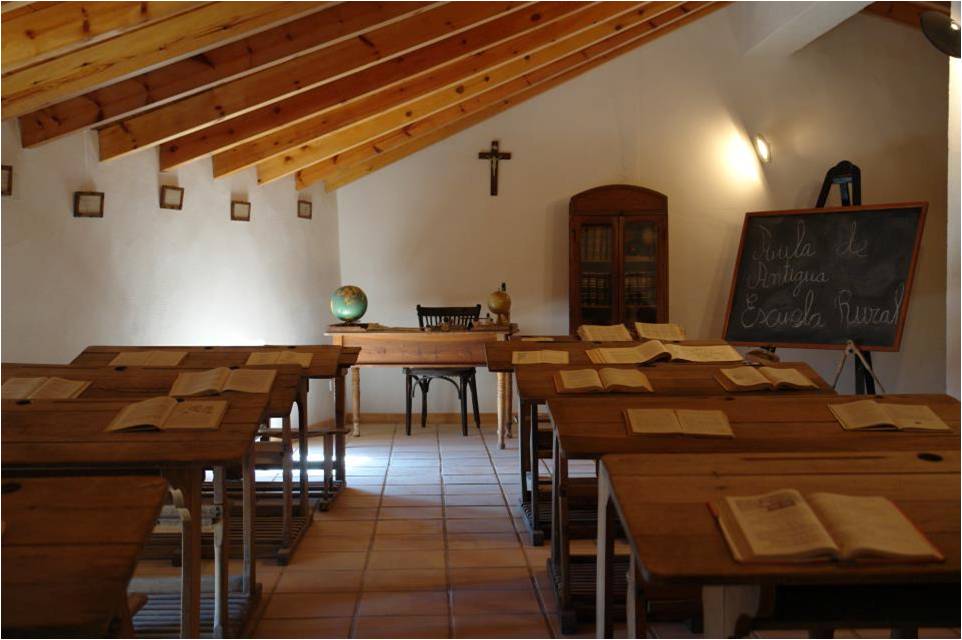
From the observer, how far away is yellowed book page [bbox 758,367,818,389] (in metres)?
2.99

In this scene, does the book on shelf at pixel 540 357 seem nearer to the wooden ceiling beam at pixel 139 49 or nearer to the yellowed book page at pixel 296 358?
the yellowed book page at pixel 296 358

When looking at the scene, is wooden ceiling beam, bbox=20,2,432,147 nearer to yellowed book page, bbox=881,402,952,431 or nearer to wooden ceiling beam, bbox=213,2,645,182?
wooden ceiling beam, bbox=213,2,645,182

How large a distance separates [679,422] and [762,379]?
775 mm

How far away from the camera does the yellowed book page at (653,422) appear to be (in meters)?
2.33

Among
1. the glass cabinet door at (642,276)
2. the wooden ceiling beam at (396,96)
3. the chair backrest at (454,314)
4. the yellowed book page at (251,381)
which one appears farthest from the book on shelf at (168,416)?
the glass cabinet door at (642,276)

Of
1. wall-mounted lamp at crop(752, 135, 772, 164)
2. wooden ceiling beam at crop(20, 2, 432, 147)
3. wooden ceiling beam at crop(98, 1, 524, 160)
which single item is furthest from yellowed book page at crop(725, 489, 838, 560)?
wall-mounted lamp at crop(752, 135, 772, 164)

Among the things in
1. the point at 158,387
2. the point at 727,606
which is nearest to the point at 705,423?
the point at 727,606

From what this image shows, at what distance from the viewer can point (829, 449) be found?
2287mm

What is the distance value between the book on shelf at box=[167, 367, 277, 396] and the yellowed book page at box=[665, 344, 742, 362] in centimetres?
161

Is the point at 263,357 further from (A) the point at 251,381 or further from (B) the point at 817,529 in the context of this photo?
(B) the point at 817,529

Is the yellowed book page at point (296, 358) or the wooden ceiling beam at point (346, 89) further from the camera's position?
the wooden ceiling beam at point (346, 89)

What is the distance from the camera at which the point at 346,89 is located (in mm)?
4691

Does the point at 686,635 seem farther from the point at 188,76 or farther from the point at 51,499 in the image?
the point at 188,76

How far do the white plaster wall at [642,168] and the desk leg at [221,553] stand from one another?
15.2 feet
